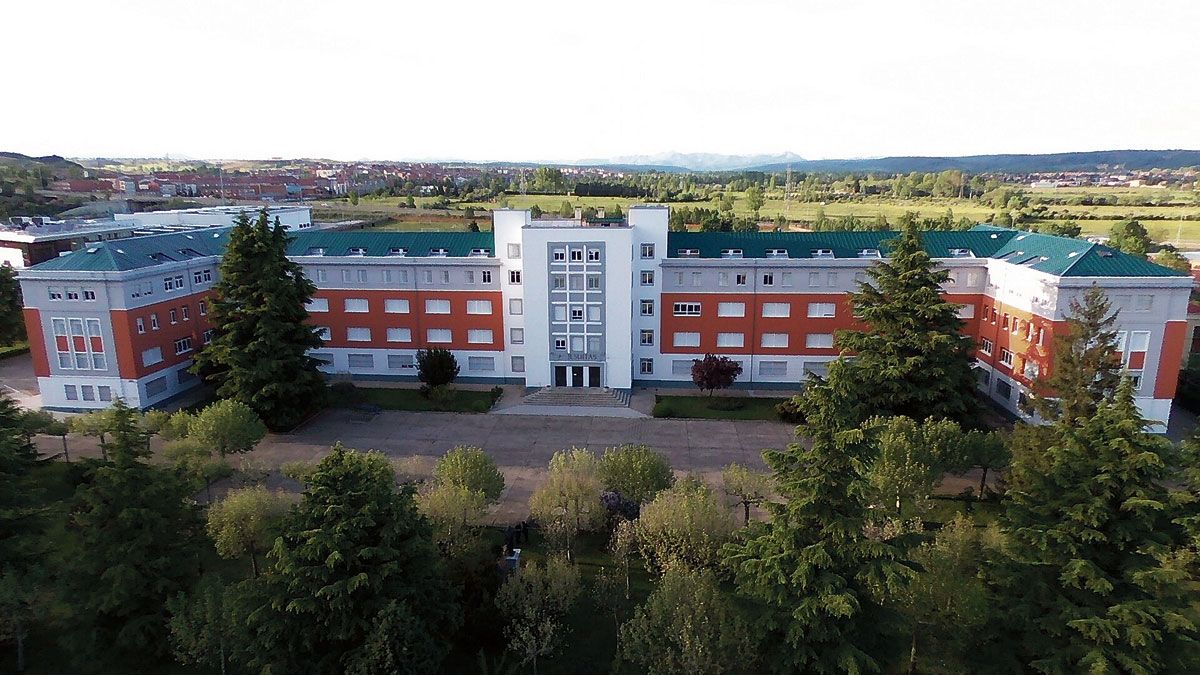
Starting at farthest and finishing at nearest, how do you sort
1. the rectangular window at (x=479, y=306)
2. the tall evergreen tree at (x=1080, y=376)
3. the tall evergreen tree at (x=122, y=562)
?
the rectangular window at (x=479, y=306) < the tall evergreen tree at (x=1080, y=376) < the tall evergreen tree at (x=122, y=562)

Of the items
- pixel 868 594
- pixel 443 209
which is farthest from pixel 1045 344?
pixel 443 209

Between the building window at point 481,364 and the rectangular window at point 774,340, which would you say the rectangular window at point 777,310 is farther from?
the building window at point 481,364

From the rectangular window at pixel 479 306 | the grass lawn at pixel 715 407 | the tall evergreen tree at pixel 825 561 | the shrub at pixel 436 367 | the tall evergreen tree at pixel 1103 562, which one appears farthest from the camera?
the rectangular window at pixel 479 306

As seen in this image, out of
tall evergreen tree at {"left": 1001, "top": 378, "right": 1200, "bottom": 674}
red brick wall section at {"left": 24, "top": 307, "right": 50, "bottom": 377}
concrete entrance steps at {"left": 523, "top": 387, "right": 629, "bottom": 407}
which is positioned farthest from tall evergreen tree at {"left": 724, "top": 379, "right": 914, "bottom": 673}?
red brick wall section at {"left": 24, "top": 307, "right": 50, "bottom": 377}

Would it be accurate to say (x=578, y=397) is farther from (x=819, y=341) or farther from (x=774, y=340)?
(x=819, y=341)

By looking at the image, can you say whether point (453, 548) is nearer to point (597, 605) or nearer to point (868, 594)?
point (597, 605)

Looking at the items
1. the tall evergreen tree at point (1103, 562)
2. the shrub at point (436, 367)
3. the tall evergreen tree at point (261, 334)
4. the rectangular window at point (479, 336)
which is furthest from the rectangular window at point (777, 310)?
the tall evergreen tree at point (261, 334)
